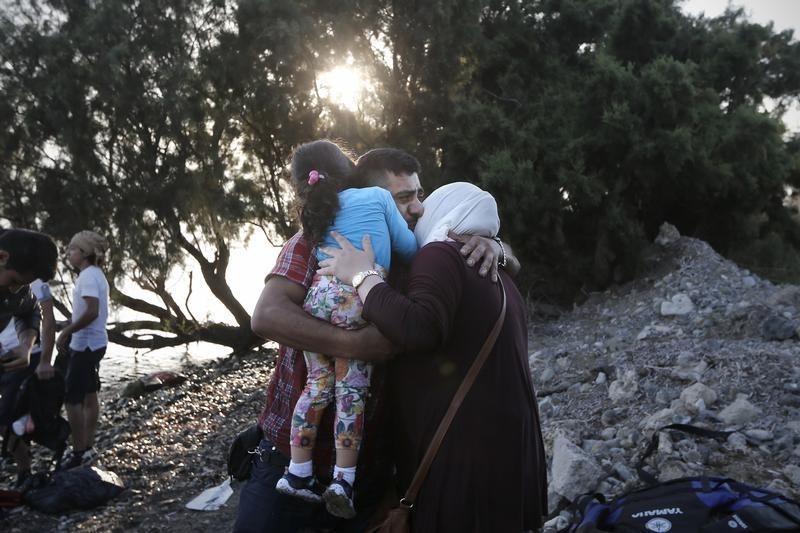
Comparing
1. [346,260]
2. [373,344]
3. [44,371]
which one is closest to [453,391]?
[373,344]

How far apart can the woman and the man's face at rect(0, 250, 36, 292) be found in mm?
3182

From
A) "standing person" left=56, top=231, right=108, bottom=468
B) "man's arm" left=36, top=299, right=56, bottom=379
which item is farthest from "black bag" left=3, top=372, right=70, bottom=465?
"standing person" left=56, top=231, right=108, bottom=468

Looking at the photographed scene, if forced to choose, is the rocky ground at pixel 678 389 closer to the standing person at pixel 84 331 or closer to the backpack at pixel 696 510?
the backpack at pixel 696 510

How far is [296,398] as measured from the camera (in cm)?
201

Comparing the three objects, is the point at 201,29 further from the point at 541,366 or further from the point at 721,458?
the point at 721,458

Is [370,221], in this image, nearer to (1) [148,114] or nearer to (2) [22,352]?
(2) [22,352]

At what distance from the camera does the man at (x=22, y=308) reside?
4.20 metres

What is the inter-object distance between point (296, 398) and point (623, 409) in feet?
12.0

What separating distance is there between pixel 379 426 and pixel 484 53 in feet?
40.0

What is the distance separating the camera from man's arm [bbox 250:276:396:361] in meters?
1.83

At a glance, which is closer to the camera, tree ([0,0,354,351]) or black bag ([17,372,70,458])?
black bag ([17,372,70,458])

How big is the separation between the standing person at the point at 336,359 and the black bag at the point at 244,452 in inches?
10.6

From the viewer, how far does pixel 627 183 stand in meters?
11.9

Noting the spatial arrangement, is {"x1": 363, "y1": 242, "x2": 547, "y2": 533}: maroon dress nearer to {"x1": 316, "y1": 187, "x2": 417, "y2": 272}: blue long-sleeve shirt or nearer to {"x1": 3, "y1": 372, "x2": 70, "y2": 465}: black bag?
{"x1": 316, "y1": 187, "x2": 417, "y2": 272}: blue long-sleeve shirt
